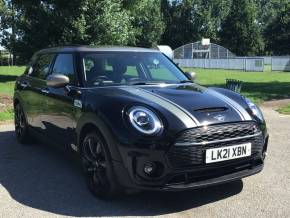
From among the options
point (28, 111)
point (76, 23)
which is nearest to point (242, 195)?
point (28, 111)

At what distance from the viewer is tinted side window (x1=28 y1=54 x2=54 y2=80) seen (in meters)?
7.11

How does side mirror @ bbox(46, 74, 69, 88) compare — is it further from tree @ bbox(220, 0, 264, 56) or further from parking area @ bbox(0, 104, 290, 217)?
tree @ bbox(220, 0, 264, 56)

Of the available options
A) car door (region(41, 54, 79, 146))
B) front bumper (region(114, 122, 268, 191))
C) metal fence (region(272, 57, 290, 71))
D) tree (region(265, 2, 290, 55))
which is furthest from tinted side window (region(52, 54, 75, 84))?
tree (region(265, 2, 290, 55))

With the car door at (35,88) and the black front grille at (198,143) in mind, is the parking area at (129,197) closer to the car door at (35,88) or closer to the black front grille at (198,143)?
the black front grille at (198,143)

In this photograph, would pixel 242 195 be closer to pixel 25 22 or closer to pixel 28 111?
pixel 28 111

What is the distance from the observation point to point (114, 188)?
16.3ft

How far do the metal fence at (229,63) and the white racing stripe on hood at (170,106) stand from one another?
39545 millimetres

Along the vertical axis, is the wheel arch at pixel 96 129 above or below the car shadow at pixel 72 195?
above

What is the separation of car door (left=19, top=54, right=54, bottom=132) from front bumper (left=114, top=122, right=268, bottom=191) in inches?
99.2

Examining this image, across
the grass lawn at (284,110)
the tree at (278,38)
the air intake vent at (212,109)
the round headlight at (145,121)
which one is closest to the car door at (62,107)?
the round headlight at (145,121)

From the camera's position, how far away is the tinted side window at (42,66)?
7.11 metres

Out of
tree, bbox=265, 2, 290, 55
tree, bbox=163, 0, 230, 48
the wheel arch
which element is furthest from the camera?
tree, bbox=163, 0, 230, 48

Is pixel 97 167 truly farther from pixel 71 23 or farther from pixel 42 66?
pixel 71 23

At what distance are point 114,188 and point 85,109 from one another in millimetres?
987
